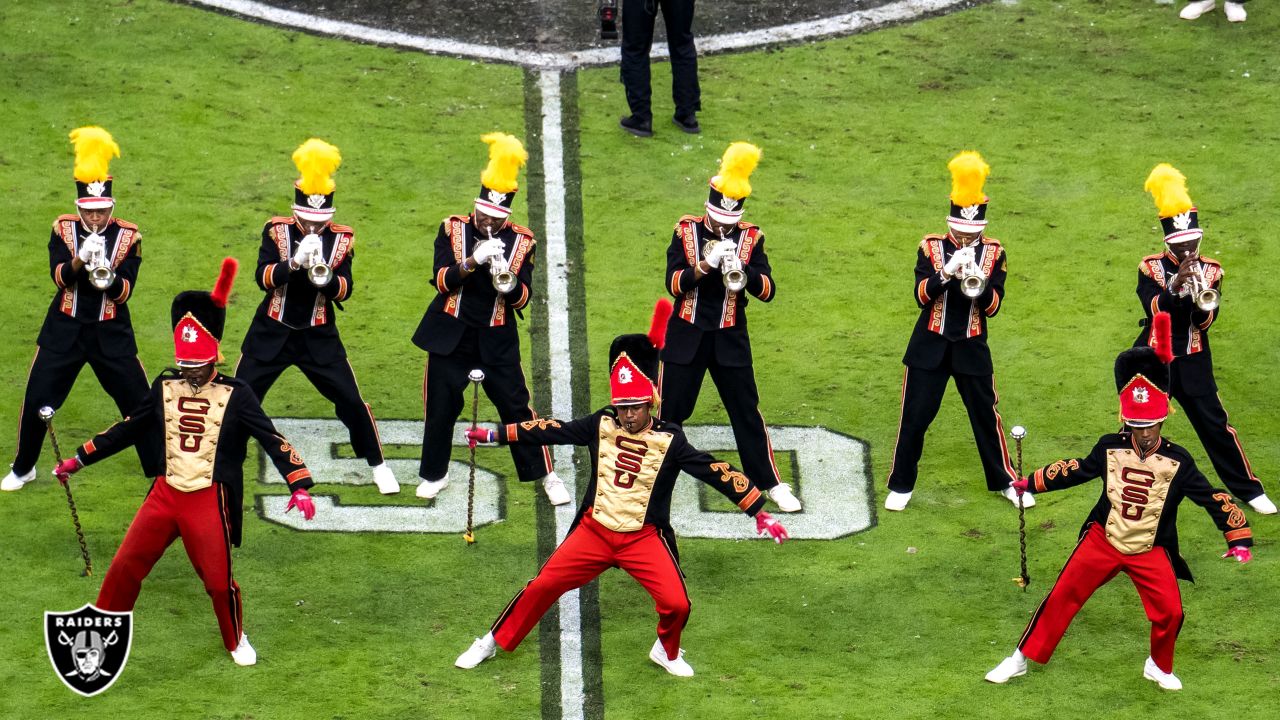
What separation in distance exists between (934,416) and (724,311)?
4.77ft

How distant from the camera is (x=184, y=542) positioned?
11086 millimetres

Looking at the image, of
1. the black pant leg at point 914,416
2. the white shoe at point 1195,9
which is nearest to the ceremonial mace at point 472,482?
the black pant leg at point 914,416

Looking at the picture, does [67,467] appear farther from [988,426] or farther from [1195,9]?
[1195,9]

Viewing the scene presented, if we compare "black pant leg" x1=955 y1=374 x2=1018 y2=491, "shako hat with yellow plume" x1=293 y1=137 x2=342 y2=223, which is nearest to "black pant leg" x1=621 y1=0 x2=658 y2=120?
"shako hat with yellow plume" x1=293 y1=137 x2=342 y2=223

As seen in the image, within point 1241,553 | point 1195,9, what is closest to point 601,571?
point 1241,553

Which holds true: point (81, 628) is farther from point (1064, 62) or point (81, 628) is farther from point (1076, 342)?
Result: point (1064, 62)

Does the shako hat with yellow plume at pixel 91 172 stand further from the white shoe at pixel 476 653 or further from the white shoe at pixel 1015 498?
the white shoe at pixel 1015 498

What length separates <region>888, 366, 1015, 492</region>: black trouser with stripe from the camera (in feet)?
42.4

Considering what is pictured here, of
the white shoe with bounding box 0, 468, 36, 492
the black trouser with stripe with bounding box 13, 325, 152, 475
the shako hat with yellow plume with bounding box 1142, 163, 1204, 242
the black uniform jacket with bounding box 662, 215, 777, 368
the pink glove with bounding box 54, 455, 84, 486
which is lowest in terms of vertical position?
the white shoe with bounding box 0, 468, 36, 492

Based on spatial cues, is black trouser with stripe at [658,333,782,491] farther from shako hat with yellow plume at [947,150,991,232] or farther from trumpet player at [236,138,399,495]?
trumpet player at [236,138,399,495]

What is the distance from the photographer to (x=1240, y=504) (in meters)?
13.1

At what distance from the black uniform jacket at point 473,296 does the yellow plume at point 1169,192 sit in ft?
12.4

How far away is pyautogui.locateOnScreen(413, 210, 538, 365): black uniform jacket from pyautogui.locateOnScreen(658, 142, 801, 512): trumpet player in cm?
92

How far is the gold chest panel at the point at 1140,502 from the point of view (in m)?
11.1
